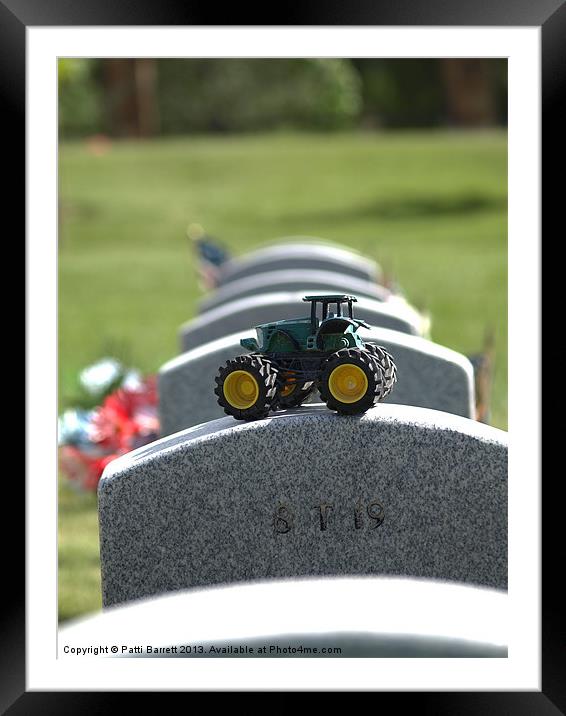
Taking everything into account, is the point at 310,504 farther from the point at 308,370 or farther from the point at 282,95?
the point at 282,95

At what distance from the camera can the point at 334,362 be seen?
12.0 ft

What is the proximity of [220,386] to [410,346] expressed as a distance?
4.08 feet

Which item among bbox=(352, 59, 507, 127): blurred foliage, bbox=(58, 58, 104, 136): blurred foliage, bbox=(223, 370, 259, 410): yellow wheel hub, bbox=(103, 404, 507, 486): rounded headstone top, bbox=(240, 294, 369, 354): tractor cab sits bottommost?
bbox=(103, 404, 507, 486): rounded headstone top

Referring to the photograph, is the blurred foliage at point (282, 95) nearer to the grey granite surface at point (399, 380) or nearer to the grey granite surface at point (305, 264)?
the grey granite surface at point (305, 264)

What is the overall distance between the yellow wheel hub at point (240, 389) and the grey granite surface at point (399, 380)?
30.9 inches

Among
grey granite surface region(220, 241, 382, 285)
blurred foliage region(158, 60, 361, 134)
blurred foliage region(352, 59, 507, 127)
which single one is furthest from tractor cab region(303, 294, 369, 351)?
blurred foliage region(352, 59, 507, 127)

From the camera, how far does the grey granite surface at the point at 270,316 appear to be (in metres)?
5.36

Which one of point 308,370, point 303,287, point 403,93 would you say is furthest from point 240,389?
point 403,93

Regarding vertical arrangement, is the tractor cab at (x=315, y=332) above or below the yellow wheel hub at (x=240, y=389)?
above

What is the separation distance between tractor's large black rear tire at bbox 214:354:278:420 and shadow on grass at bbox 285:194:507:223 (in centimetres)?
1876

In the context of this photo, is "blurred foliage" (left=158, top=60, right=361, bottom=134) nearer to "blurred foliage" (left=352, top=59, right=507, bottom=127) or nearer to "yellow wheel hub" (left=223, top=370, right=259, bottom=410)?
"blurred foliage" (left=352, top=59, right=507, bottom=127)

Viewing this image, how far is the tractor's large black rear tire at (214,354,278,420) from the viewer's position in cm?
373

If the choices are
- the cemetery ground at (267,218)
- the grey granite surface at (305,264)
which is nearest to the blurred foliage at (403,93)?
the cemetery ground at (267,218)
